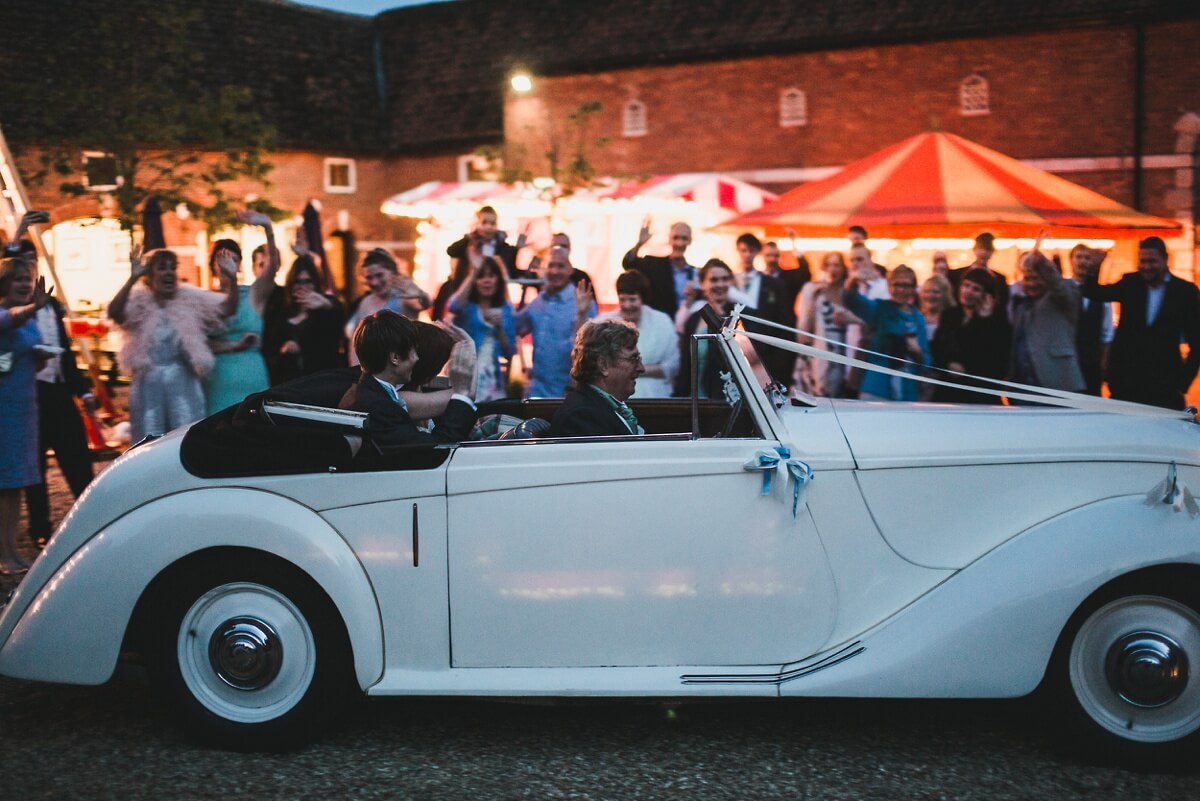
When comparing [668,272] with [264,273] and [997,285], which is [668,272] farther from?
[264,273]

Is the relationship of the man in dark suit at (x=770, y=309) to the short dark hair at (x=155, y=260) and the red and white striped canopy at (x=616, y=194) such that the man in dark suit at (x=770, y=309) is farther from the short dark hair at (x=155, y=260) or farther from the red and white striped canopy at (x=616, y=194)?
the red and white striped canopy at (x=616, y=194)

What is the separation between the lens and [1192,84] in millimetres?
20078

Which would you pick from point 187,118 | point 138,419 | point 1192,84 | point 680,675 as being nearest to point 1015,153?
point 1192,84

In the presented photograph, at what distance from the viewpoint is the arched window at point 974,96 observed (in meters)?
22.1

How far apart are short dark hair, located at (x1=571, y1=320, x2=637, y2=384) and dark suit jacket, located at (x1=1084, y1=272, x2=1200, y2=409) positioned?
14.5 ft

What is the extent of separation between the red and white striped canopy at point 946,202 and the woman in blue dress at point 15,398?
6.65m

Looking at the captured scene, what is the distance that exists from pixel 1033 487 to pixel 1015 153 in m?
19.1

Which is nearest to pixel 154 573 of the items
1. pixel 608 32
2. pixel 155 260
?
pixel 155 260

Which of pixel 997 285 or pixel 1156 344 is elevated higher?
pixel 997 285

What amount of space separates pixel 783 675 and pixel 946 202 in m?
7.78

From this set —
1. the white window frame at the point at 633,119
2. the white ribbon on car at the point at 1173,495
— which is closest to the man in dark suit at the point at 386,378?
the white ribbon on car at the point at 1173,495

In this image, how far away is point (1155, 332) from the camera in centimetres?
787

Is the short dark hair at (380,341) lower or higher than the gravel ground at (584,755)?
higher

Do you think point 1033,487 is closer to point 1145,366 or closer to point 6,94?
point 1145,366
